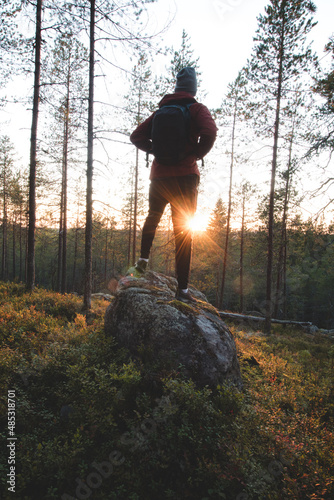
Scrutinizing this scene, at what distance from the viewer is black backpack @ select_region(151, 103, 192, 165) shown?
109 inches

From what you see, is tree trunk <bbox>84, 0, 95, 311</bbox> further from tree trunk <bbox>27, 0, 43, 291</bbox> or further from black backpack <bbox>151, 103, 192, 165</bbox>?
black backpack <bbox>151, 103, 192, 165</bbox>

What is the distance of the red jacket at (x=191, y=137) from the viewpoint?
110 inches

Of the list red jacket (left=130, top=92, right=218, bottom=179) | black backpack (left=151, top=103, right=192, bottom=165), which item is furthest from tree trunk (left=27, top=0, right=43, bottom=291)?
black backpack (left=151, top=103, right=192, bottom=165)

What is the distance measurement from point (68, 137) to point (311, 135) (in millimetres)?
14609

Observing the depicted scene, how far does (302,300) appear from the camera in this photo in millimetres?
38938

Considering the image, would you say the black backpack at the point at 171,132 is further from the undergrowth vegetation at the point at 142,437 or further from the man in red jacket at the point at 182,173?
the undergrowth vegetation at the point at 142,437

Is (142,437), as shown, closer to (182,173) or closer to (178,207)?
(178,207)

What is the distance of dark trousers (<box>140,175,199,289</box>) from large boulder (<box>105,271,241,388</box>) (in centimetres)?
69

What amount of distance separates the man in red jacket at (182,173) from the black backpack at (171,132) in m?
0.07

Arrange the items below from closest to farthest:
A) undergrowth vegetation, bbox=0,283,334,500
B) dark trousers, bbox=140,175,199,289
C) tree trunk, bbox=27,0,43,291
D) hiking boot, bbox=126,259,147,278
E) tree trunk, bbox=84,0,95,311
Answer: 1. undergrowth vegetation, bbox=0,283,334,500
2. dark trousers, bbox=140,175,199,289
3. hiking boot, bbox=126,259,147,278
4. tree trunk, bbox=84,0,95,311
5. tree trunk, bbox=27,0,43,291

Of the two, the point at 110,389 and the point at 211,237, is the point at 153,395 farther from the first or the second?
the point at 211,237

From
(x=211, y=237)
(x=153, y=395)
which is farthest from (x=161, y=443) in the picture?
(x=211, y=237)

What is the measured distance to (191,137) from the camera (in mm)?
2957

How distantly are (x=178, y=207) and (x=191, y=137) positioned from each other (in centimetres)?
93
